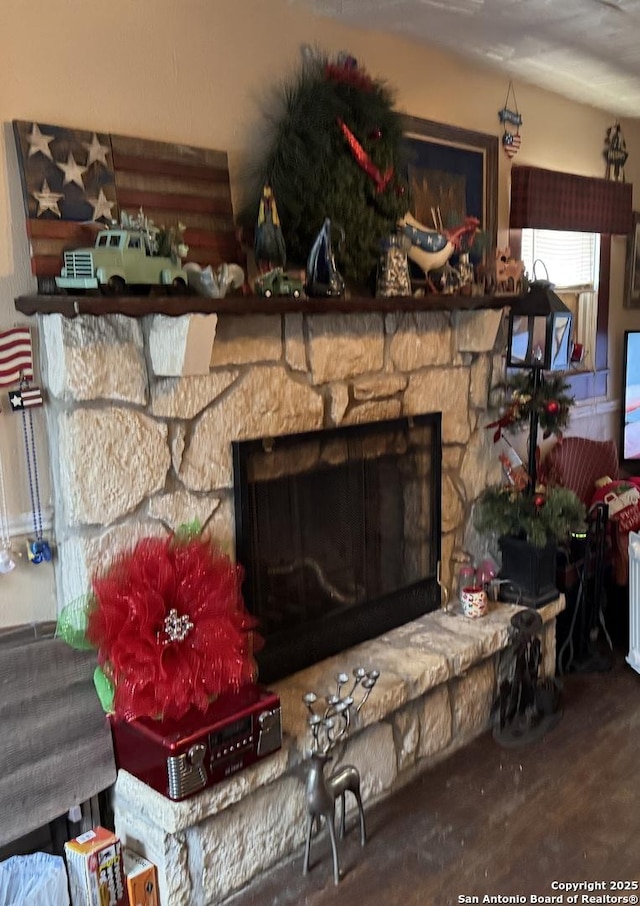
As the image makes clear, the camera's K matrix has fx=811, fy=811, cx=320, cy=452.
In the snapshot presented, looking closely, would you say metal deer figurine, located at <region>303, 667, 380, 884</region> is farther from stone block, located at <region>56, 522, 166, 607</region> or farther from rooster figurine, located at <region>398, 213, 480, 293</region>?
rooster figurine, located at <region>398, 213, 480, 293</region>

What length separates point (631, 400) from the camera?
4.21m

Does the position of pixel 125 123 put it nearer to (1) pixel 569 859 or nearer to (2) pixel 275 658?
(2) pixel 275 658

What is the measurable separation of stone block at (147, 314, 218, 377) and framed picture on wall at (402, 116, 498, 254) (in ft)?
3.68

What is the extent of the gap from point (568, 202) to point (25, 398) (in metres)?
2.66

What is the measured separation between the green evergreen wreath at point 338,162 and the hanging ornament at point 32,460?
2.80ft

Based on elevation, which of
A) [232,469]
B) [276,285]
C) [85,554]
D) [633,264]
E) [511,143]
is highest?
[511,143]

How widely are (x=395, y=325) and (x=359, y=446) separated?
414mm

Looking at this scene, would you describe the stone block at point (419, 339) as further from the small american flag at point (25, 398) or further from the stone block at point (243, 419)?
the small american flag at point (25, 398)

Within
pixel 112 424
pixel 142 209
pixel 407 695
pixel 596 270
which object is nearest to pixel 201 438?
pixel 112 424

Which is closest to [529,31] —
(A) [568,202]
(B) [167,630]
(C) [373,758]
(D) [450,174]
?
(D) [450,174]

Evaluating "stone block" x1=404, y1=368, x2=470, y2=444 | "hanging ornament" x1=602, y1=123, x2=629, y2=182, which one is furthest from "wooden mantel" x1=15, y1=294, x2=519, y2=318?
"hanging ornament" x1=602, y1=123, x2=629, y2=182

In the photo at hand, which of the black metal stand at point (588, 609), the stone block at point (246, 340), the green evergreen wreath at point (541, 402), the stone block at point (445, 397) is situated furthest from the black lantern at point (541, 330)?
the stone block at point (246, 340)

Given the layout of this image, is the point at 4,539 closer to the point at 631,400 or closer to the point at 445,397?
the point at 445,397

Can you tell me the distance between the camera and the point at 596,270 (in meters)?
4.00
